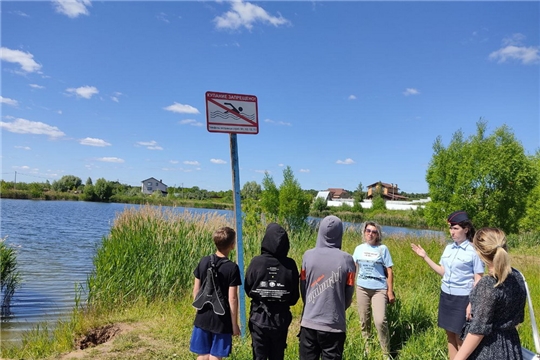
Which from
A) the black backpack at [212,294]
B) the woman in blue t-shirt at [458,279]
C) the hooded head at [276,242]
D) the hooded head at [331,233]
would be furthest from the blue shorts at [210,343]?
the woman in blue t-shirt at [458,279]

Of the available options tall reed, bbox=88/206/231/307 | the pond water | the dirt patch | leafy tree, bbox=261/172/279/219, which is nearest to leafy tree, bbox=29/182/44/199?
the pond water

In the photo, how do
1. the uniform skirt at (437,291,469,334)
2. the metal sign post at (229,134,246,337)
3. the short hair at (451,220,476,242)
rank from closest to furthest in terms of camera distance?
the uniform skirt at (437,291,469,334)
the short hair at (451,220,476,242)
the metal sign post at (229,134,246,337)

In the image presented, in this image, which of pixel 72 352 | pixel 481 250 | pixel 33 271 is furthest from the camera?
pixel 33 271

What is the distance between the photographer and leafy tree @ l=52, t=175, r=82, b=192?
265ft

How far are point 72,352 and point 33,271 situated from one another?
8.66 metres

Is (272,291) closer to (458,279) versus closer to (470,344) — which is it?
(470,344)

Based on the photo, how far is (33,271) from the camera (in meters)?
11.6

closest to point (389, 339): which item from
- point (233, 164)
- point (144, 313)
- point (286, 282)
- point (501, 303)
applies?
point (286, 282)

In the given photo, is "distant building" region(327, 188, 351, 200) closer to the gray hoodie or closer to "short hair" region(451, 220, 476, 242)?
"short hair" region(451, 220, 476, 242)

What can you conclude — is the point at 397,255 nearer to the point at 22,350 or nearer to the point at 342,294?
the point at 342,294

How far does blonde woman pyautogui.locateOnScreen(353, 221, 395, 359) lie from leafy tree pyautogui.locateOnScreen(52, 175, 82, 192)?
8879cm

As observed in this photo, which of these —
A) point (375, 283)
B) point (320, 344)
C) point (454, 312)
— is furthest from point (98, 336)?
point (454, 312)

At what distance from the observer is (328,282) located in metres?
2.95

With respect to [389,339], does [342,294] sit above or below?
above
